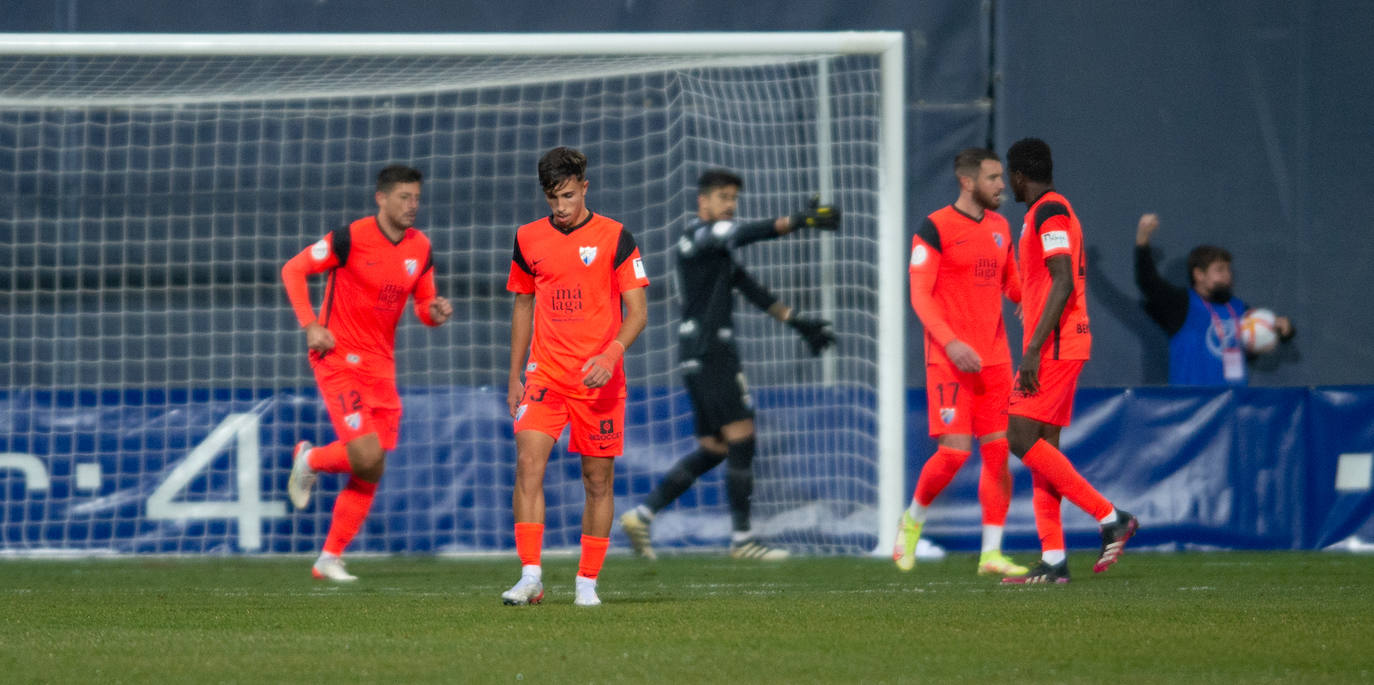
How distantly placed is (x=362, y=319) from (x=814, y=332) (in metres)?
2.66

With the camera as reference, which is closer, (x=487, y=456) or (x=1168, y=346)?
(x=487, y=456)

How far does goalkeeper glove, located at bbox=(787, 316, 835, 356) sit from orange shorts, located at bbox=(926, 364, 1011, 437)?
1.67 metres

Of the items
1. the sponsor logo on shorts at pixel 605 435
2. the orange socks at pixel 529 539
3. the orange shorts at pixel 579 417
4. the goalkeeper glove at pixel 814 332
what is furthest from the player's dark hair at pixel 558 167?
the goalkeeper glove at pixel 814 332

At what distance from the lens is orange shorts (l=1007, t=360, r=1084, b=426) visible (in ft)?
23.4

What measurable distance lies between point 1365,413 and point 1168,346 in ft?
6.26

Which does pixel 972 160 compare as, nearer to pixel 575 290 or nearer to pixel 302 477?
pixel 575 290

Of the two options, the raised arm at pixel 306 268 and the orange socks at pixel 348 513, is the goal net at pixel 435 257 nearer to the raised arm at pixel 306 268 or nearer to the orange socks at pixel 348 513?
the raised arm at pixel 306 268

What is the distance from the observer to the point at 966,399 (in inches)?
299

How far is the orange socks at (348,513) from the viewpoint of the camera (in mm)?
7898

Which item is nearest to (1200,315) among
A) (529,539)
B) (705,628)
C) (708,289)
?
(708,289)

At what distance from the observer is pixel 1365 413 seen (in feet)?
32.1

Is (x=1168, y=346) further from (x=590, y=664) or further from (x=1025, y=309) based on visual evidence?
(x=590, y=664)

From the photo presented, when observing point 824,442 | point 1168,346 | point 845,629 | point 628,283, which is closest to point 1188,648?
point 845,629

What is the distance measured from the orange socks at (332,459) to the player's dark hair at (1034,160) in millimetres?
3487
